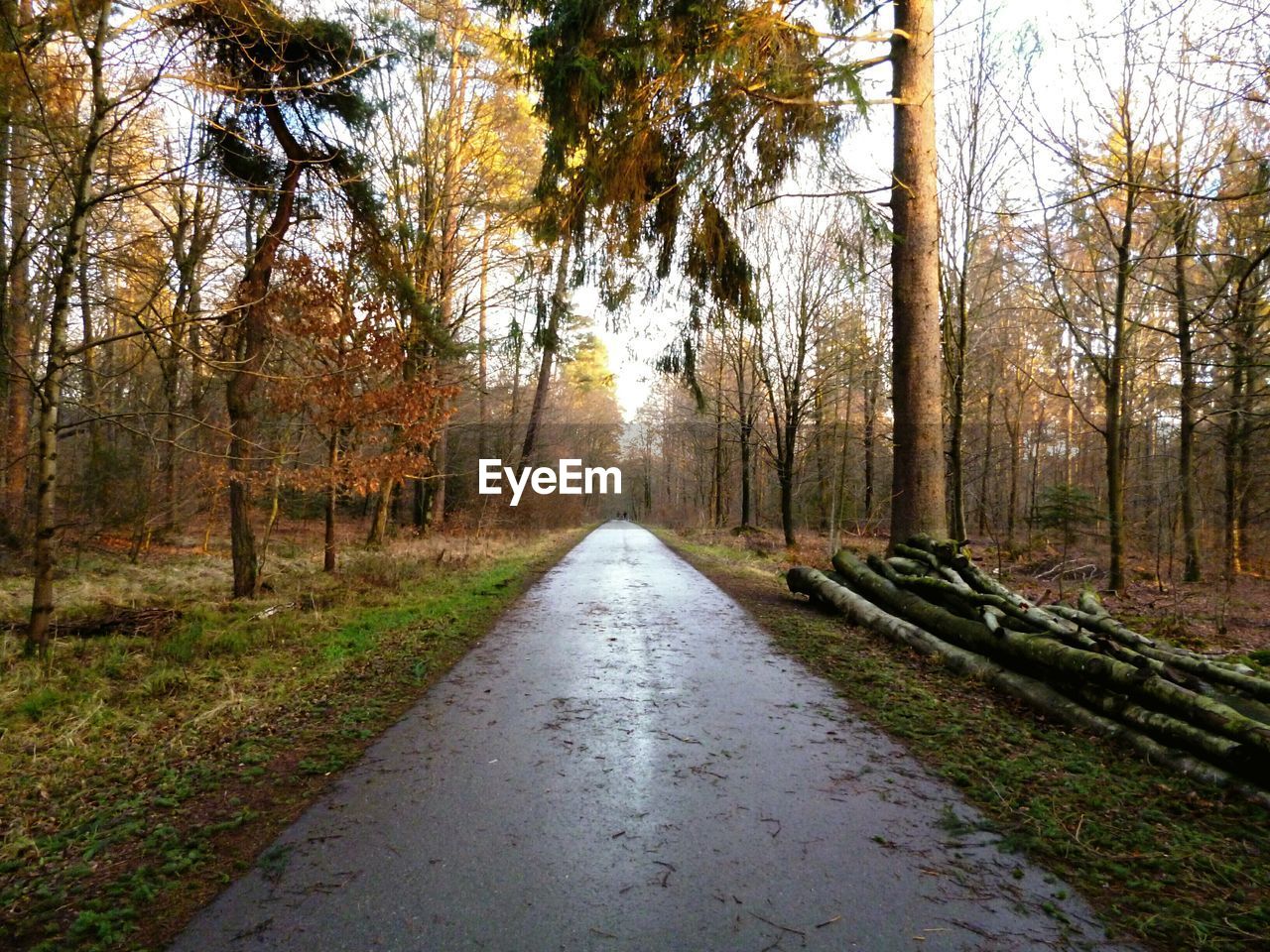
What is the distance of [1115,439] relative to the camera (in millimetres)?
12273

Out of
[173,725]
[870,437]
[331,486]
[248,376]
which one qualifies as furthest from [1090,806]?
[870,437]

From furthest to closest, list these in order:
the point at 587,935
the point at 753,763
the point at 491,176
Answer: the point at 491,176 < the point at 753,763 < the point at 587,935

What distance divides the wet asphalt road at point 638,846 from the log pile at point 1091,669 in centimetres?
144

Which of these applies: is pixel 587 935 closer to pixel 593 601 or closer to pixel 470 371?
pixel 593 601

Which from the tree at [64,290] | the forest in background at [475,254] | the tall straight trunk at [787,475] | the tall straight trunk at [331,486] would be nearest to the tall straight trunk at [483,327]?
the forest in background at [475,254]

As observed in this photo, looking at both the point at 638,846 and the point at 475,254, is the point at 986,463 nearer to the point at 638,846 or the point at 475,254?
the point at 475,254

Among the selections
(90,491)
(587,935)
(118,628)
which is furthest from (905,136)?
(90,491)

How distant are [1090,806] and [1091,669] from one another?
1.44 metres

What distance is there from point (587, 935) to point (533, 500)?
2682 centimetres

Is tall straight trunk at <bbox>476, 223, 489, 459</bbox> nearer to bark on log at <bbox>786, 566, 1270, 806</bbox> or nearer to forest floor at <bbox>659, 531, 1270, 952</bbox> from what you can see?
bark on log at <bbox>786, 566, 1270, 806</bbox>

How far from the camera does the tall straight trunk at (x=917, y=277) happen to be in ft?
26.9

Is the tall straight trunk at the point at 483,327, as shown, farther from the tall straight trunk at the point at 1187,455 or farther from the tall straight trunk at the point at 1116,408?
the tall straight trunk at the point at 1187,455

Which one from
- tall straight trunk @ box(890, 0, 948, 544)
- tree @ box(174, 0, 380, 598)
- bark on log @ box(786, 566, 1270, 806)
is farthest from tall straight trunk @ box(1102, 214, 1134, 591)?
tree @ box(174, 0, 380, 598)

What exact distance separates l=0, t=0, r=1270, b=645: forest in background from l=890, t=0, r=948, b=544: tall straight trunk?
44cm
